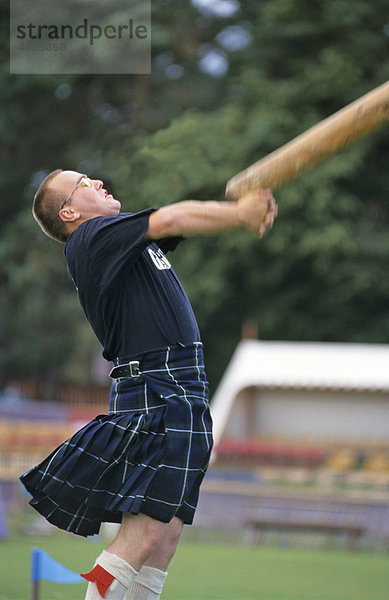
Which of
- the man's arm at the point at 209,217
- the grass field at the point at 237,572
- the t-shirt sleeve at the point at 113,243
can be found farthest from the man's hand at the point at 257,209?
the grass field at the point at 237,572

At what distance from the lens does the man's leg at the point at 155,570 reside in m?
2.52

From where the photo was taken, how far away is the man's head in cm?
255

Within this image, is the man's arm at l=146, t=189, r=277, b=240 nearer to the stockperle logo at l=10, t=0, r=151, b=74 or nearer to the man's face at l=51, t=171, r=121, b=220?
the man's face at l=51, t=171, r=121, b=220

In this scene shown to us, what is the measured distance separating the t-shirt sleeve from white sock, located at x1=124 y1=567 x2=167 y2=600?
0.76m

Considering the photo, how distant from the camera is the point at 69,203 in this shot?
2553 mm

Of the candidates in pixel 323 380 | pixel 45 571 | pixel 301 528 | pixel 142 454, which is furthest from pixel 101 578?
pixel 323 380

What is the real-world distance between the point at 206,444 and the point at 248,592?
120 inches

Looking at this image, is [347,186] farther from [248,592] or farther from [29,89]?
[248,592]

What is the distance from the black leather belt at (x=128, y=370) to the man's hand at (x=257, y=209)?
18.6 inches

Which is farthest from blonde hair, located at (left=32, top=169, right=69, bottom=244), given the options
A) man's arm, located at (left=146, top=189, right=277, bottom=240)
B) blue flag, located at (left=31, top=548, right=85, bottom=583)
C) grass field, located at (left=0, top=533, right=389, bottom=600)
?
grass field, located at (left=0, top=533, right=389, bottom=600)

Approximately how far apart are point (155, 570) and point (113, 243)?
861 millimetres

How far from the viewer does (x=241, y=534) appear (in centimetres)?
817

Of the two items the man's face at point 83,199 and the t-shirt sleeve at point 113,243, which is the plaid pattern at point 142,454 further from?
the man's face at point 83,199

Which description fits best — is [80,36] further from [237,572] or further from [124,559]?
[124,559]
